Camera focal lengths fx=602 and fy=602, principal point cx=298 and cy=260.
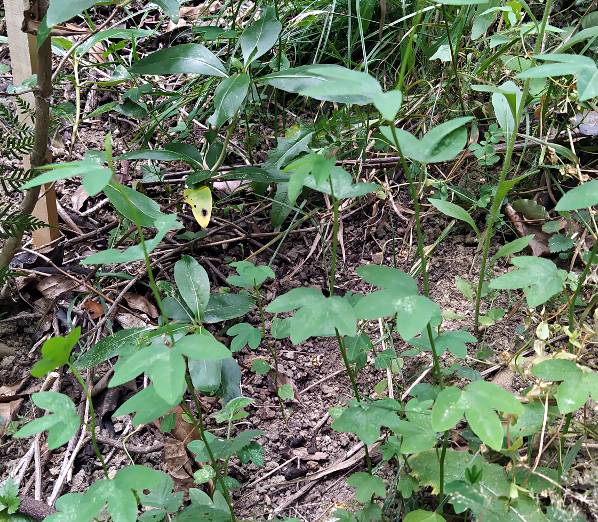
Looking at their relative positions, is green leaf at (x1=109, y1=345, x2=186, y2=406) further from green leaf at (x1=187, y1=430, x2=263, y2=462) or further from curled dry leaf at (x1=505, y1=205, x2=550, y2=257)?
curled dry leaf at (x1=505, y1=205, x2=550, y2=257)

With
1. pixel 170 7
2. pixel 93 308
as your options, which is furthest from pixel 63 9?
pixel 93 308

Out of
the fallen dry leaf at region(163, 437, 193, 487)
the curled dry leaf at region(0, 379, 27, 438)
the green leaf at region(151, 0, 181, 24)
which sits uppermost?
the green leaf at region(151, 0, 181, 24)

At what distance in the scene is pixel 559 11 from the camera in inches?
92.5

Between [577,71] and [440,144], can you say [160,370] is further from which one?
[577,71]

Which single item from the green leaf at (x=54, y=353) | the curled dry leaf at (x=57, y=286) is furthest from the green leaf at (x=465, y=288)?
the curled dry leaf at (x=57, y=286)

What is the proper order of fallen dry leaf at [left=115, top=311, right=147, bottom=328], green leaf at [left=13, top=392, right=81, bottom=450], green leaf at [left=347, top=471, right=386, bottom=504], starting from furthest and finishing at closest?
fallen dry leaf at [left=115, top=311, right=147, bottom=328] → green leaf at [left=347, top=471, right=386, bottom=504] → green leaf at [left=13, top=392, right=81, bottom=450]

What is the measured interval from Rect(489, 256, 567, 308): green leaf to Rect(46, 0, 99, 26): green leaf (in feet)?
3.38

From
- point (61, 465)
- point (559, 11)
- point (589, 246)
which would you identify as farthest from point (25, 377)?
point (559, 11)

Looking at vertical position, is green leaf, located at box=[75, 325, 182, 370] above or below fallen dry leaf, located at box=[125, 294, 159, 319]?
above

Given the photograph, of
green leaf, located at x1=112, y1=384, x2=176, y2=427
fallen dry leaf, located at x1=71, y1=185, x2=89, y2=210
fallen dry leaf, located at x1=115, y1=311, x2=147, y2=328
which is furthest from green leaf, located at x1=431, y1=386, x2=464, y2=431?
fallen dry leaf, located at x1=71, y1=185, x2=89, y2=210

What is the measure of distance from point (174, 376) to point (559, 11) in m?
2.22

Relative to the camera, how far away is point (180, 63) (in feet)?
5.54

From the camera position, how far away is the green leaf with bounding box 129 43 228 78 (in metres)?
1.67

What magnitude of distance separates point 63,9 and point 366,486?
3.89 ft
